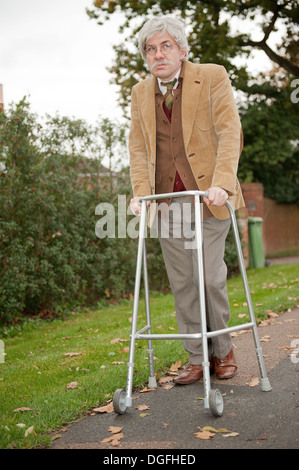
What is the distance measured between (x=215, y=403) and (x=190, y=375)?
906 mm

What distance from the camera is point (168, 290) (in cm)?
1105

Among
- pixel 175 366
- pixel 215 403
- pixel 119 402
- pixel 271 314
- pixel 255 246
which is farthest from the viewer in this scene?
pixel 255 246

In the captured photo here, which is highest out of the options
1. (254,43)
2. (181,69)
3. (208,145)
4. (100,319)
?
(254,43)

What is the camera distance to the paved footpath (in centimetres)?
293

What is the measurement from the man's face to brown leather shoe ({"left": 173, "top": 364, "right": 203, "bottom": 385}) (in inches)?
80.5

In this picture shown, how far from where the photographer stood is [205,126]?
389 centimetres

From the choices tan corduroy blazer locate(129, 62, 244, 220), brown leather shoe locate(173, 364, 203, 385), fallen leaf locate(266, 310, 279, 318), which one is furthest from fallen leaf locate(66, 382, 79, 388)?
fallen leaf locate(266, 310, 279, 318)

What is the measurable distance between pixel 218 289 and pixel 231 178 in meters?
0.79

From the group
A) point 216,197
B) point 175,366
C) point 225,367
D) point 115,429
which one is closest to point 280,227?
point 175,366

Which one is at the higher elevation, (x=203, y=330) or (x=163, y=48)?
(x=163, y=48)

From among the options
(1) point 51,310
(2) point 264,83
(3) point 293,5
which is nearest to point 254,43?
(3) point 293,5

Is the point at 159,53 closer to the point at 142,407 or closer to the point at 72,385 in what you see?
the point at 142,407

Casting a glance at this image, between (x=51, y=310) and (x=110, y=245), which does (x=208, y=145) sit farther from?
(x=110, y=245)

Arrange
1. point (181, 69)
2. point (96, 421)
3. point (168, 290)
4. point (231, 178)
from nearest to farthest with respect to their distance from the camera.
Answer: point (96, 421), point (231, 178), point (181, 69), point (168, 290)
